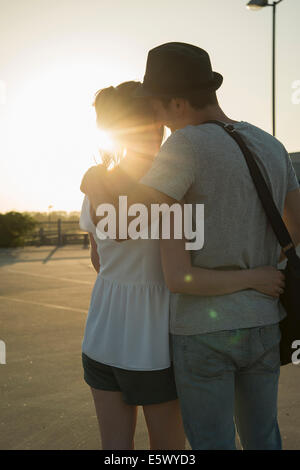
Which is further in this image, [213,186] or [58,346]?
[58,346]

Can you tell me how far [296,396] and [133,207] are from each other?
10.7ft

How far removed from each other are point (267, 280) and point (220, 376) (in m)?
0.34

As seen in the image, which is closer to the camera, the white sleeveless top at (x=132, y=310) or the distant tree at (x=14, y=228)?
the white sleeveless top at (x=132, y=310)

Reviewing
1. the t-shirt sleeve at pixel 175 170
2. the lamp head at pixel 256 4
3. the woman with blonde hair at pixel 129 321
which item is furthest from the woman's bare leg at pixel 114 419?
the lamp head at pixel 256 4

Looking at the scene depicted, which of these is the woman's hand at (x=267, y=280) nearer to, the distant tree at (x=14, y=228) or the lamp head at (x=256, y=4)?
the lamp head at (x=256, y=4)

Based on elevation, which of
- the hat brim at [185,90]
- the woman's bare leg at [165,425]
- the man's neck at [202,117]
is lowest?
the woman's bare leg at [165,425]

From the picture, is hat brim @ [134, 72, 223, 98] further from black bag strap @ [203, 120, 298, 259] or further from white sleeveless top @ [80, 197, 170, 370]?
white sleeveless top @ [80, 197, 170, 370]

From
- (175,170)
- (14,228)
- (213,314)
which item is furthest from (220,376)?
(14,228)

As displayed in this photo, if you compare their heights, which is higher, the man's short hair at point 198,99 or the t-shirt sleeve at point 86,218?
the man's short hair at point 198,99

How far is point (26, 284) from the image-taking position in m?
11.5

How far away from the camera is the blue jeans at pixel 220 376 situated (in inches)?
63.6
